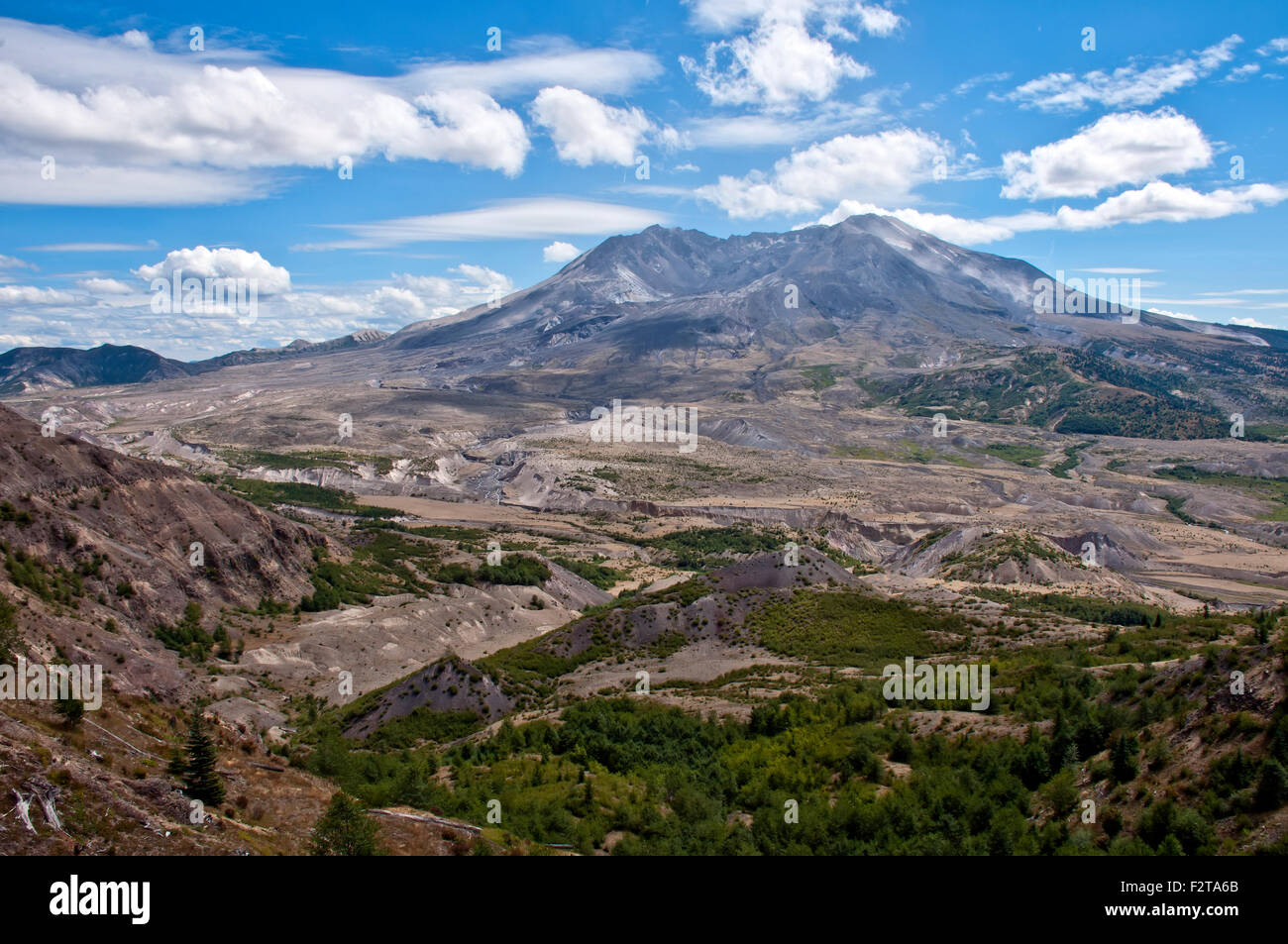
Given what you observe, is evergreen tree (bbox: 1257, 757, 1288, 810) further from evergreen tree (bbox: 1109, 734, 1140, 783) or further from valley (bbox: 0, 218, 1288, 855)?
evergreen tree (bbox: 1109, 734, 1140, 783)

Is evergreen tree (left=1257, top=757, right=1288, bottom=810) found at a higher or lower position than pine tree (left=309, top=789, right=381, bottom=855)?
higher

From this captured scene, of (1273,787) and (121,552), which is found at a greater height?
(121,552)

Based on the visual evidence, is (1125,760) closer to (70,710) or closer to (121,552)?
(70,710)

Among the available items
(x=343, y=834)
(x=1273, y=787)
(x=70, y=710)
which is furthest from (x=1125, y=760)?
(x=70, y=710)

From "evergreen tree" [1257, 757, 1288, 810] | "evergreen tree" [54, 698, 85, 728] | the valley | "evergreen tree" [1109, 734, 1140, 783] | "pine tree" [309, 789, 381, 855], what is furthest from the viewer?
"evergreen tree" [54, 698, 85, 728]

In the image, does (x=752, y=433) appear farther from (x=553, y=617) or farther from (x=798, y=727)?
(x=798, y=727)

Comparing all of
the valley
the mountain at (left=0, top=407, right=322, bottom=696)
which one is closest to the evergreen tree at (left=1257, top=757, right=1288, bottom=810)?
the valley
